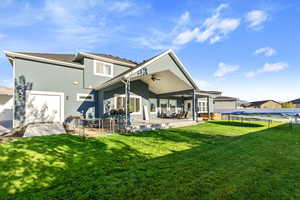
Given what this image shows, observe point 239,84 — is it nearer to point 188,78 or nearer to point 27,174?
point 188,78

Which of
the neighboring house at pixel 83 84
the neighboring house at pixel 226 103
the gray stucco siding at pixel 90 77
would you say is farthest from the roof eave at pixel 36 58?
the neighboring house at pixel 226 103

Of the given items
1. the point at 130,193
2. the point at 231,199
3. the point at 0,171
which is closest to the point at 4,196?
the point at 0,171

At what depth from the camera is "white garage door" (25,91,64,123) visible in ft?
31.3

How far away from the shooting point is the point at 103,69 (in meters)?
12.4

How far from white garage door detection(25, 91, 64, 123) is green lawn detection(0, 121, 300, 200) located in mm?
4959

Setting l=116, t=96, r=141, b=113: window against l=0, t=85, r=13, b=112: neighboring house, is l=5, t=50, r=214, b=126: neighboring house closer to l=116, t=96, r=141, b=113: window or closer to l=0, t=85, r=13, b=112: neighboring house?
l=116, t=96, r=141, b=113: window

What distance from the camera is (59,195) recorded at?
8.63 feet

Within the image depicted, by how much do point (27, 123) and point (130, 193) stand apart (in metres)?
10.2

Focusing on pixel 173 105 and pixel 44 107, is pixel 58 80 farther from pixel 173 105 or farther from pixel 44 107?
pixel 173 105

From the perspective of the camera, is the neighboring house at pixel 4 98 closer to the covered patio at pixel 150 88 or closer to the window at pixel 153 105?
the covered patio at pixel 150 88

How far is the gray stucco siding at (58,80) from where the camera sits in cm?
948

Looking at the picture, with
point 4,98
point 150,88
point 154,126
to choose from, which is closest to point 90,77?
point 150,88

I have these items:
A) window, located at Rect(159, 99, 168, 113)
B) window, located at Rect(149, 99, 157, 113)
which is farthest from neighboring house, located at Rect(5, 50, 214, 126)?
window, located at Rect(159, 99, 168, 113)

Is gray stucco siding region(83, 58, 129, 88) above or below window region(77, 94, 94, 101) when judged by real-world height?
above
